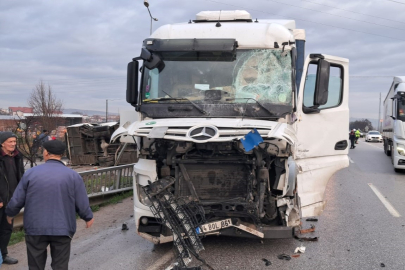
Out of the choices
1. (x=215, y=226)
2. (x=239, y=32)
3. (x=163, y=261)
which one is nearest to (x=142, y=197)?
(x=163, y=261)

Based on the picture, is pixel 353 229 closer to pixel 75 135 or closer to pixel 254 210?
pixel 254 210

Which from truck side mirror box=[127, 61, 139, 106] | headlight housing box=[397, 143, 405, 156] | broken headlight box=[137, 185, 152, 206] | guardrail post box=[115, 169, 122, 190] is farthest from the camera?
headlight housing box=[397, 143, 405, 156]

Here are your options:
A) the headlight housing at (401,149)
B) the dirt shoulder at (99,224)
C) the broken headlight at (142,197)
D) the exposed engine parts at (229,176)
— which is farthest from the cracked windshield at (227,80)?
the headlight housing at (401,149)

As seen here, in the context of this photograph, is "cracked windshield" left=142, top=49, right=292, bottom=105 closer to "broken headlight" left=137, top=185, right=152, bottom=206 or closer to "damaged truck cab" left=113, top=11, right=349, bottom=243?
"damaged truck cab" left=113, top=11, right=349, bottom=243

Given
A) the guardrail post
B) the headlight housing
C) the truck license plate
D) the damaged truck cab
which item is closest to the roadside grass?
the guardrail post

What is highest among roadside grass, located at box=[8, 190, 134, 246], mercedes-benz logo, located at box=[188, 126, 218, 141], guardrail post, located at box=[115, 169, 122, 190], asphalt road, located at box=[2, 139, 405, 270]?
mercedes-benz logo, located at box=[188, 126, 218, 141]

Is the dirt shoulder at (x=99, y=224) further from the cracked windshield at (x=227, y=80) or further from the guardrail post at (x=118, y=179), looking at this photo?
the cracked windshield at (x=227, y=80)

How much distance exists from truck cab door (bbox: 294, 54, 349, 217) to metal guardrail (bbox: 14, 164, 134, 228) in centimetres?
449

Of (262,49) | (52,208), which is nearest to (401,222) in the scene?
(262,49)

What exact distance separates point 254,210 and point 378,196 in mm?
6009

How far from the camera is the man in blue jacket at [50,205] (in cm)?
377

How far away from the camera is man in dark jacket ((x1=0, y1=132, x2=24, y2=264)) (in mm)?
5035

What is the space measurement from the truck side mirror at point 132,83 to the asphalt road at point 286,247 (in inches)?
85.5

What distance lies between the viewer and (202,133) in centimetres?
482
